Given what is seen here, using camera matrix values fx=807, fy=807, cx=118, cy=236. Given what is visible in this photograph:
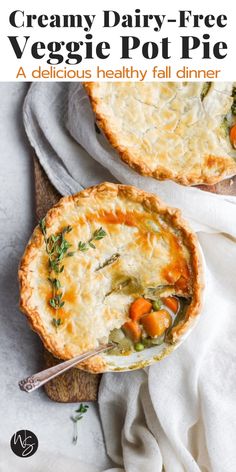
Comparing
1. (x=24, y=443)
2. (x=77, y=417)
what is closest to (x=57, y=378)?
(x=77, y=417)

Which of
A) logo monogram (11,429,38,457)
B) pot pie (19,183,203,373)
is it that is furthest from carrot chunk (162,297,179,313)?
logo monogram (11,429,38,457)

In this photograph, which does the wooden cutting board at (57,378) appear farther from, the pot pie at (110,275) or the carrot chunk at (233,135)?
the carrot chunk at (233,135)

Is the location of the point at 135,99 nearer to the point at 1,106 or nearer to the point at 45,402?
the point at 1,106

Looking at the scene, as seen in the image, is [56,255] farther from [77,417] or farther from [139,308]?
[77,417]

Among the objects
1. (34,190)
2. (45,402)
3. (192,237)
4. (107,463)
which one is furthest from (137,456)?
(34,190)

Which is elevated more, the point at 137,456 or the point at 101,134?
the point at 101,134

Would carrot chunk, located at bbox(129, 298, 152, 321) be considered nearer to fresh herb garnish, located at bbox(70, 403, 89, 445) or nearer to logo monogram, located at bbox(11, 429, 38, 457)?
fresh herb garnish, located at bbox(70, 403, 89, 445)

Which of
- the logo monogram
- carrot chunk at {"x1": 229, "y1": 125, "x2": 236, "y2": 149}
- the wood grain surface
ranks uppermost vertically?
carrot chunk at {"x1": 229, "y1": 125, "x2": 236, "y2": 149}
